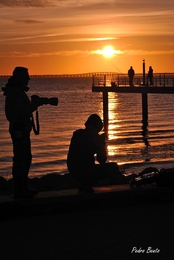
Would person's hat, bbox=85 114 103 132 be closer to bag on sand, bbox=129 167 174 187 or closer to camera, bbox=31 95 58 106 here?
camera, bbox=31 95 58 106

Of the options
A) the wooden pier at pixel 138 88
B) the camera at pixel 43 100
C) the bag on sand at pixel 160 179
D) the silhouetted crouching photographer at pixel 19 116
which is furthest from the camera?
the wooden pier at pixel 138 88

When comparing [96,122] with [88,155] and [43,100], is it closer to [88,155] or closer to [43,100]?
[88,155]

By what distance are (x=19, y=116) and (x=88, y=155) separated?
120cm

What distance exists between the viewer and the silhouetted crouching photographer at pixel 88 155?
8.91 metres

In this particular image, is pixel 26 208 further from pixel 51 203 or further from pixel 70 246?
pixel 70 246

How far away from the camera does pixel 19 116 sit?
849cm

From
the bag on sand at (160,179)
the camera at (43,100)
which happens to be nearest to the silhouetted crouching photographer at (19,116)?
the camera at (43,100)

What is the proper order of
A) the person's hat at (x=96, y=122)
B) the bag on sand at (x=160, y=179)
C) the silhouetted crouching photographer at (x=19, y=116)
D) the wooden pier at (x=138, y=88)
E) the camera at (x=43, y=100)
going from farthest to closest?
the wooden pier at (x=138, y=88) < the bag on sand at (x=160, y=179) < the person's hat at (x=96, y=122) < the camera at (x=43, y=100) < the silhouetted crouching photographer at (x=19, y=116)

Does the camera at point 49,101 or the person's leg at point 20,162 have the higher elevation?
the camera at point 49,101

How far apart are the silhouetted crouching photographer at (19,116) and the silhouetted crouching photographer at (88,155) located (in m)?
0.69

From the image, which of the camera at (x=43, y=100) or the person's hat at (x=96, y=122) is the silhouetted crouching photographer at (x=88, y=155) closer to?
the person's hat at (x=96, y=122)

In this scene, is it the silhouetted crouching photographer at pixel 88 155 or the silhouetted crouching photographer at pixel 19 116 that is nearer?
the silhouetted crouching photographer at pixel 19 116

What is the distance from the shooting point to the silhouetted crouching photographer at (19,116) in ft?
27.9

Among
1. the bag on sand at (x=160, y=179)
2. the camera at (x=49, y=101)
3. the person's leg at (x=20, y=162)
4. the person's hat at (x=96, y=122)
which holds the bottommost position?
the bag on sand at (x=160, y=179)
